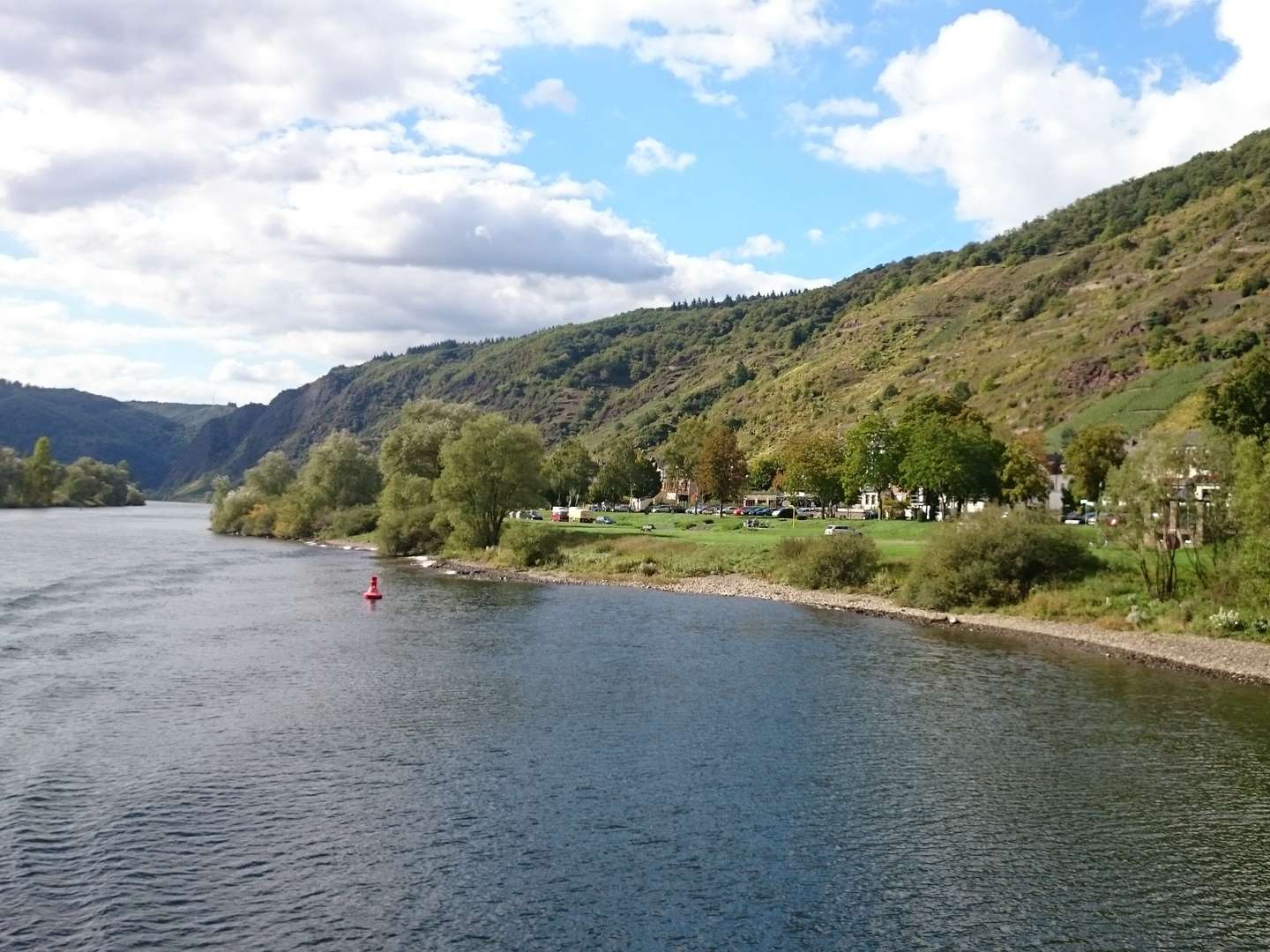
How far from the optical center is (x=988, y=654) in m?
43.0

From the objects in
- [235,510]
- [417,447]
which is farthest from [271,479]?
[417,447]

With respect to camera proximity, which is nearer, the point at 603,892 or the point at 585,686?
the point at 603,892

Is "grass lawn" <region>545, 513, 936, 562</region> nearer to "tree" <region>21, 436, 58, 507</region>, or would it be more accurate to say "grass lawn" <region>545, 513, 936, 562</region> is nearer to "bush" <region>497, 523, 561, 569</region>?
"bush" <region>497, 523, 561, 569</region>

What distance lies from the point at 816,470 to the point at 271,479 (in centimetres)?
7191

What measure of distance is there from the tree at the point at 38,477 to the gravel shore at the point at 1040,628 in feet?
468

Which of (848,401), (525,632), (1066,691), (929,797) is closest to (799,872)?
(929,797)

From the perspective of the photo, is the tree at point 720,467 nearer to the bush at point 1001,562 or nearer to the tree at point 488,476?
the tree at point 488,476

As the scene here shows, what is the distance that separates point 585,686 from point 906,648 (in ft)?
52.9

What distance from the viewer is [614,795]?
76.2 feet

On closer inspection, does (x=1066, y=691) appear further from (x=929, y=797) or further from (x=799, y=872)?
(x=799, y=872)

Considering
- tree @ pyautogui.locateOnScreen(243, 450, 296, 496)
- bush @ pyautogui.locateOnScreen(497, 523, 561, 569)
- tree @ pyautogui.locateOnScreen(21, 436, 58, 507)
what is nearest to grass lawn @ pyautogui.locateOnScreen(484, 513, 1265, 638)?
bush @ pyautogui.locateOnScreen(497, 523, 561, 569)

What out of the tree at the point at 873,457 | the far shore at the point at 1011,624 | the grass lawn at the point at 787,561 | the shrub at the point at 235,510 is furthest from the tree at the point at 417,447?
the tree at the point at 873,457

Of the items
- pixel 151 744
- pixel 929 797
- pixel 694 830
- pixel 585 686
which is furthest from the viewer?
pixel 585 686

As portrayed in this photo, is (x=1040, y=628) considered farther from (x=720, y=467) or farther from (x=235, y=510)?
(x=235, y=510)
